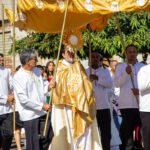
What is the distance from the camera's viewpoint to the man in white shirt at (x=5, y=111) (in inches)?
325

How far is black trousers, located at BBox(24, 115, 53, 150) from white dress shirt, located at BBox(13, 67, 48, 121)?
0.35ft

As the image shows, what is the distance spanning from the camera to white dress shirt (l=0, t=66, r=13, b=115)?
8.21 meters

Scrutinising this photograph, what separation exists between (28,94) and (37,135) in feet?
2.30

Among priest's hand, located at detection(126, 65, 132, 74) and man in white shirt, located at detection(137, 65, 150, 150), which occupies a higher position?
priest's hand, located at detection(126, 65, 132, 74)

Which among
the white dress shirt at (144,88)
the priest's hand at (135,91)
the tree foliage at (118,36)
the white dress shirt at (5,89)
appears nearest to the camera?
the white dress shirt at (144,88)

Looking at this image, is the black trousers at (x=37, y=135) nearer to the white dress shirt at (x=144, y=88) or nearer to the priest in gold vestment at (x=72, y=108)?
the priest in gold vestment at (x=72, y=108)

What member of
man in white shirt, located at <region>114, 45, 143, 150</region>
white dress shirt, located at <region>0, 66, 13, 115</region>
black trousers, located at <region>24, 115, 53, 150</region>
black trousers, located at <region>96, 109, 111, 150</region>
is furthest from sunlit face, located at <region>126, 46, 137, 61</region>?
white dress shirt, located at <region>0, 66, 13, 115</region>

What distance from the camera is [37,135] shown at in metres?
7.33

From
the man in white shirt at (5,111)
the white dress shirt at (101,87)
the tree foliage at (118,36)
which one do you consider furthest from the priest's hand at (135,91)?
the tree foliage at (118,36)

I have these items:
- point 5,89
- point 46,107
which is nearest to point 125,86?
point 46,107

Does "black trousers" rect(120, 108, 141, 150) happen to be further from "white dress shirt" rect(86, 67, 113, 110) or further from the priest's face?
the priest's face

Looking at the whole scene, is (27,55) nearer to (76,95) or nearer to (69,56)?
(69,56)

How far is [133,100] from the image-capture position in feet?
26.4

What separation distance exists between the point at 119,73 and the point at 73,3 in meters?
1.66
